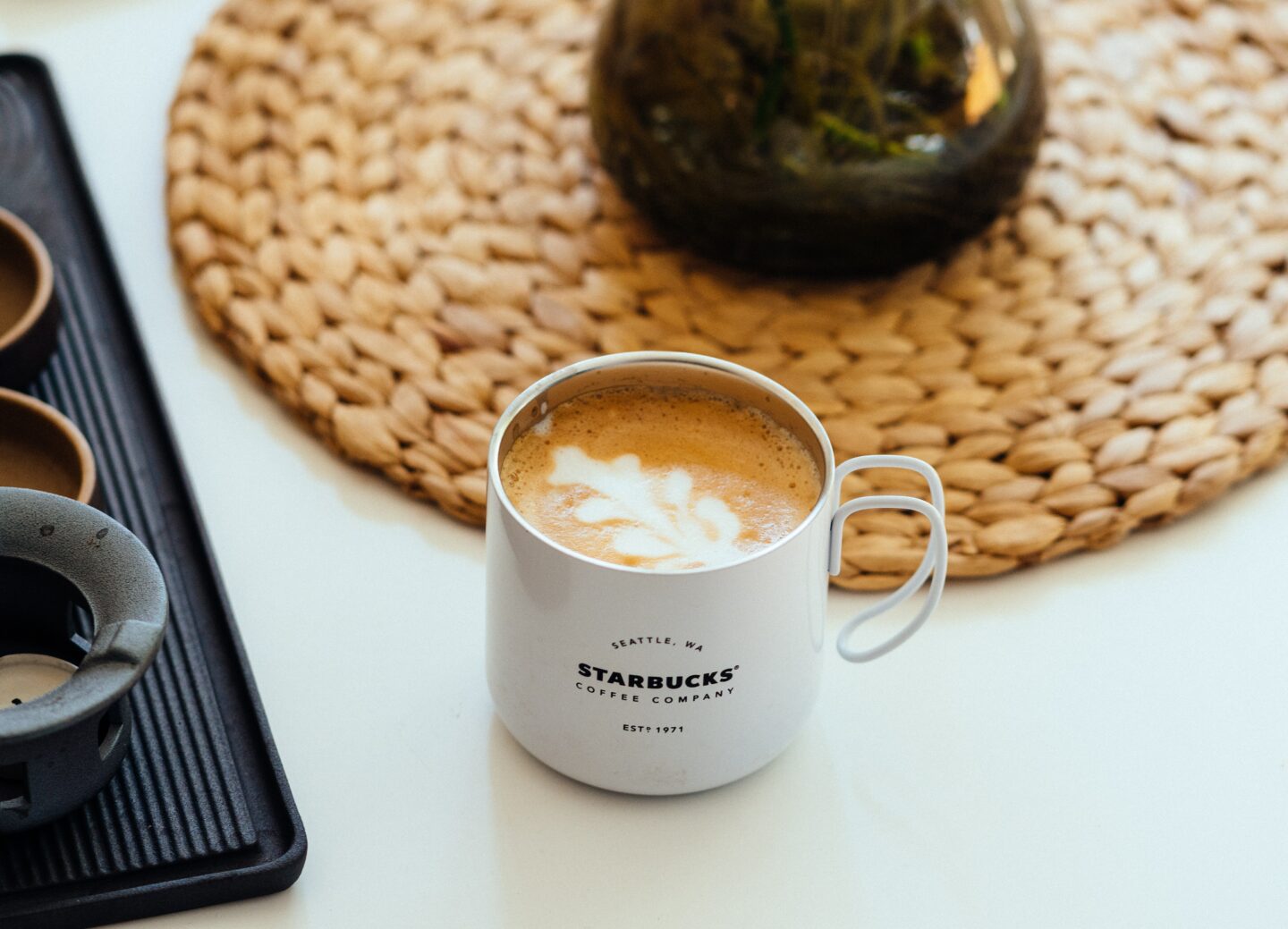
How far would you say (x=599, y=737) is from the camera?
1.76 ft

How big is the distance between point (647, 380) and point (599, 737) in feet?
0.43

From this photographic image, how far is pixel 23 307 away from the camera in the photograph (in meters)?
0.67

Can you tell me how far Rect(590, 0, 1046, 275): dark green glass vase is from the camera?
715 mm

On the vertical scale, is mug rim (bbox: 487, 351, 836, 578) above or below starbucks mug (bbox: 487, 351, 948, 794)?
above

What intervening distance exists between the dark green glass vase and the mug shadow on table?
0.90 ft

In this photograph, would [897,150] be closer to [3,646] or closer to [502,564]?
[502,564]

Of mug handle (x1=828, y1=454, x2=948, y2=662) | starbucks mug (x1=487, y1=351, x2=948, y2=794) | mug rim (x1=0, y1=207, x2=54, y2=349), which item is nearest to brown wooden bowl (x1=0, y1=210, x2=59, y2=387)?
mug rim (x1=0, y1=207, x2=54, y2=349)

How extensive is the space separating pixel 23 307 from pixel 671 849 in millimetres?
367

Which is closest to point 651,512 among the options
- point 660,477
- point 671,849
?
point 660,477

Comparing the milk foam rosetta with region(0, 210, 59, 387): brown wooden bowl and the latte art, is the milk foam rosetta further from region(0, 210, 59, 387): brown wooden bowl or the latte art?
region(0, 210, 59, 387): brown wooden bowl

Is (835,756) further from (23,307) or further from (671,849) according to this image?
(23,307)

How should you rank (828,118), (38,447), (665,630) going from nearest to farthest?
1. (665,630)
2. (38,447)
3. (828,118)

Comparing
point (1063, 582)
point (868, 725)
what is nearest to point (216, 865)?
point (868, 725)

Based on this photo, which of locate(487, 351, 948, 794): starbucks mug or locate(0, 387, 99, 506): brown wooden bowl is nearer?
locate(487, 351, 948, 794): starbucks mug
